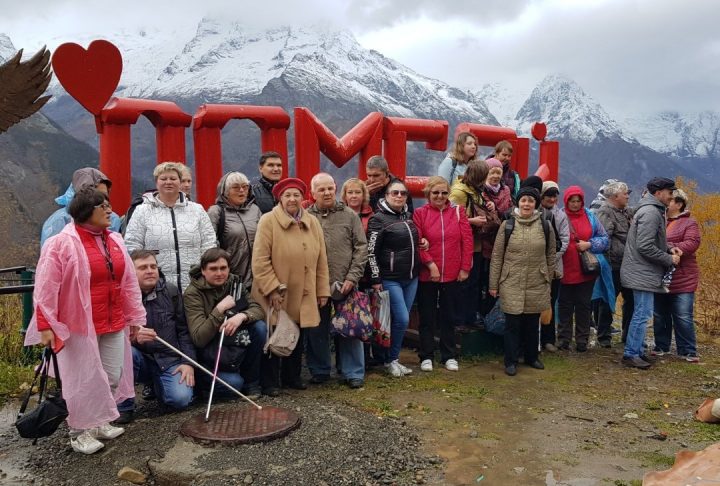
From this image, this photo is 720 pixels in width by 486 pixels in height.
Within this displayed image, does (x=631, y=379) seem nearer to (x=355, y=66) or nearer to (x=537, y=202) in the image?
(x=537, y=202)

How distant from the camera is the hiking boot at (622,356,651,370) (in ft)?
20.5

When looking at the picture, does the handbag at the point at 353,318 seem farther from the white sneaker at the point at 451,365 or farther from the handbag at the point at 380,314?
the white sneaker at the point at 451,365

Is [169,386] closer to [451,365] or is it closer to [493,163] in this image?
[451,365]

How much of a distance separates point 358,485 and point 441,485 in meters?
0.47

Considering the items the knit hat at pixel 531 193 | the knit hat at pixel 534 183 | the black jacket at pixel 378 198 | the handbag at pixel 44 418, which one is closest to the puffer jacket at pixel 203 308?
the handbag at pixel 44 418

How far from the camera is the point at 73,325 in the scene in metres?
3.74

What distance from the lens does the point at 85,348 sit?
12.4ft

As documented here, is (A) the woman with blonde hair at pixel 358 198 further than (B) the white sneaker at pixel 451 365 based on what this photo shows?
No

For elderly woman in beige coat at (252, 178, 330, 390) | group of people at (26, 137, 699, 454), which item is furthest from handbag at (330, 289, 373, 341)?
elderly woman in beige coat at (252, 178, 330, 390)

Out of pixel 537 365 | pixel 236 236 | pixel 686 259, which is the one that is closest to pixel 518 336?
pixel 537 365

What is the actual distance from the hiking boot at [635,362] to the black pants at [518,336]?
41.3 inches

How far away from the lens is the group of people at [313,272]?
3.86 m

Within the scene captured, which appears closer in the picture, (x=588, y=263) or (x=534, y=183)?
(x=534, y=183)

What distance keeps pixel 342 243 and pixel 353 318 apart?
0.64 metres
